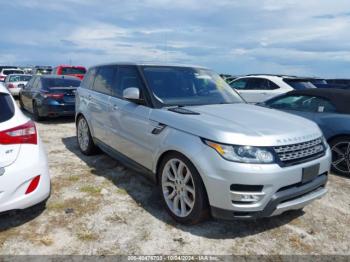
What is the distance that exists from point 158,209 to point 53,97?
22.0ft

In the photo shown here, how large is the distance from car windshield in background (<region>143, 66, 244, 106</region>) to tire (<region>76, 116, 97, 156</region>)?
7.03 ft

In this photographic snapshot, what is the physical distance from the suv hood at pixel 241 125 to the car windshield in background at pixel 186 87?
0.89ft

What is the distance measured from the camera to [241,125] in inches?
119

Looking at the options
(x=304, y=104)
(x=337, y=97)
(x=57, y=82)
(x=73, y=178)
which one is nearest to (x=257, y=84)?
(x=304, y=104)

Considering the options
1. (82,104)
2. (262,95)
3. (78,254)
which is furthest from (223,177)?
(262,95)

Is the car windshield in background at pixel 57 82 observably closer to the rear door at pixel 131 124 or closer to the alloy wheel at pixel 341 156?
the rear door at pixel 131 124

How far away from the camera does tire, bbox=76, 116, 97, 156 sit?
560 cm

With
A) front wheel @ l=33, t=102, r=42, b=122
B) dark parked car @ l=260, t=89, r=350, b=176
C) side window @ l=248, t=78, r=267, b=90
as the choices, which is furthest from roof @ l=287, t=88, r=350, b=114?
front wheel @ l=33, t=102, r=42, b=122

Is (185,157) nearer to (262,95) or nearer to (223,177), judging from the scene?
(223,177)

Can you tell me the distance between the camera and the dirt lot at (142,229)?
9.53 feet

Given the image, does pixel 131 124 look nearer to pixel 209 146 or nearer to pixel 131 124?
pixel 131 124

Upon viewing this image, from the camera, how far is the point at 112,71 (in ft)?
15.9

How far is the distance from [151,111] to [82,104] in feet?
8.55

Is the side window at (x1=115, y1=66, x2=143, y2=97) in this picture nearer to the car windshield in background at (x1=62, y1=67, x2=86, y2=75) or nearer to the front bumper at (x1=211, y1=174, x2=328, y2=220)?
the front bumper at (x1=211, y1=174, x2=328, y2=220)
